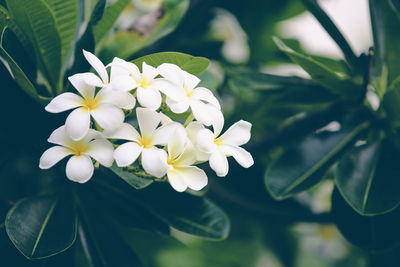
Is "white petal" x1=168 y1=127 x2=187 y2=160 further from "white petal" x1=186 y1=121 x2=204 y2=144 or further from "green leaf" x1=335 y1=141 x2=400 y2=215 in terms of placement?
"green leaf" x1=335 y1=141 x2=400 y2=215

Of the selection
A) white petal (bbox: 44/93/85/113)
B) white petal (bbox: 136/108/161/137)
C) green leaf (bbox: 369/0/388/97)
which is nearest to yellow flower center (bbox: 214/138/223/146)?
white petal (bbox: 136/108/161/137)

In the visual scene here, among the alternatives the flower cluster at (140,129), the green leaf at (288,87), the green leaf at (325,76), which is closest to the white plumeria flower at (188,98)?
the flower cluster at (140,129)

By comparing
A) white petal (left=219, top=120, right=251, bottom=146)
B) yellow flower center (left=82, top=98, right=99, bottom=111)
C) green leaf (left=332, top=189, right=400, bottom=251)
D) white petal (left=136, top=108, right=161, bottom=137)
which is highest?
yellow flower center (left=82, top=98, right=99, bottom=111)

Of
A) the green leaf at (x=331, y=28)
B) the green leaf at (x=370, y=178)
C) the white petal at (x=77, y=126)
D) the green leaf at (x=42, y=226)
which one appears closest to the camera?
the white petal at (x=77, y=126)


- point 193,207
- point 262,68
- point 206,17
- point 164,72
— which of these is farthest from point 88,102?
point 262,68

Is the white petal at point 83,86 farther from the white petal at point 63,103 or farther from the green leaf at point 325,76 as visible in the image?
the green leaf at point 325,76

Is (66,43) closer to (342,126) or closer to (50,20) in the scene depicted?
(50,20)

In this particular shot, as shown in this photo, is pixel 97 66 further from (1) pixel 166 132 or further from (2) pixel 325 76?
(2) pixel 325 76
